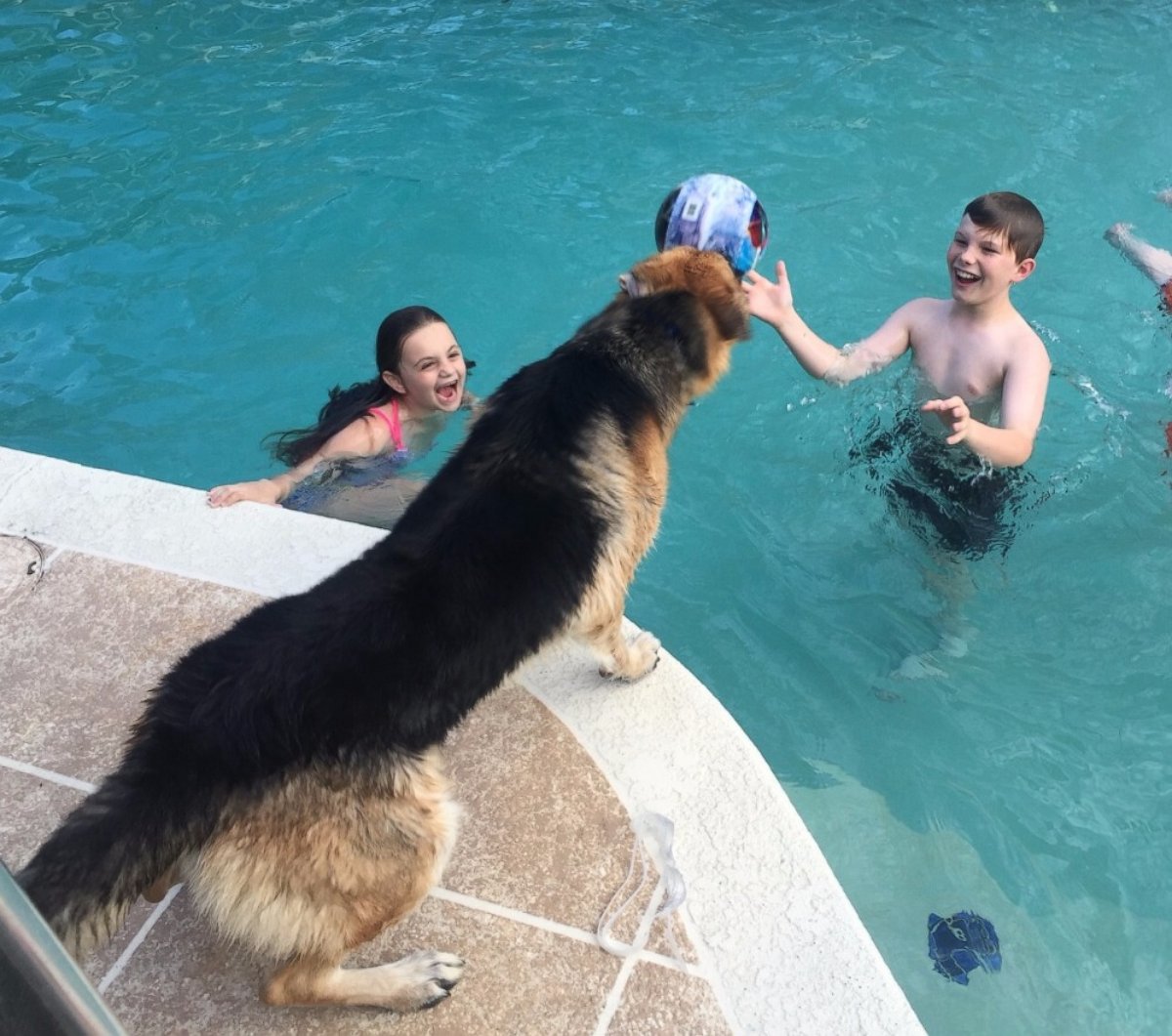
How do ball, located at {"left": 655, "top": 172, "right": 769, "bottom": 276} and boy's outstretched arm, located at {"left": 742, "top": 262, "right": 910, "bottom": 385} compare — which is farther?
boy's outstretched arm, located at {"left": 742, "top": 262, "right": 910, "bottom": 385}

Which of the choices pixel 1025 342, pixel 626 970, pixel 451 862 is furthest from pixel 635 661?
pixel 1025 342

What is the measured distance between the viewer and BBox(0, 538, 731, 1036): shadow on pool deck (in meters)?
2.57

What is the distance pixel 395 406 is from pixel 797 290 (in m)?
3.59

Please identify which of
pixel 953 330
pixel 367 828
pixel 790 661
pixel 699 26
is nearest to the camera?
pixel 367 828

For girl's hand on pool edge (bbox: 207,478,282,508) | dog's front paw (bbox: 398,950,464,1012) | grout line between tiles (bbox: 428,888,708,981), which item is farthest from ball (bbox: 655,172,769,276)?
Answer: dog's front paw (bbox: 398,950,464,1012)

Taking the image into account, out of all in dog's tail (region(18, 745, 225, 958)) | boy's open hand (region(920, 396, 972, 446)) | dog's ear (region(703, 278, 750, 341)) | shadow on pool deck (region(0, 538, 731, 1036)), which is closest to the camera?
Answer: dog's tail (region(18, 745, 225, 958))

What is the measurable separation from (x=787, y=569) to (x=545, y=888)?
10.0 feet

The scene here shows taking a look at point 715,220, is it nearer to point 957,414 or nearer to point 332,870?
point 957,414

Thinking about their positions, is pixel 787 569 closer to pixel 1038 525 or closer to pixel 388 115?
pixel 1038 525

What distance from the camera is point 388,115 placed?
347 inches

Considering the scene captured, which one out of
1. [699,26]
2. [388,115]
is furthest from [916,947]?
[699,26]

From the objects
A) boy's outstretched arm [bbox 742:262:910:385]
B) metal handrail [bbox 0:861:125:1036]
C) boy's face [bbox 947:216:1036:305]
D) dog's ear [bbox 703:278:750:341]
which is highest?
metal handrail [bbox 0:861:125:1036]

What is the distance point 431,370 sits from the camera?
461 centimetres

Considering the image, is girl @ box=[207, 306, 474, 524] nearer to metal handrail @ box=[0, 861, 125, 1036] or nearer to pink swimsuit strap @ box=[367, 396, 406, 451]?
pink swimsuit strap @ box=[367, 396, 406, 451]
